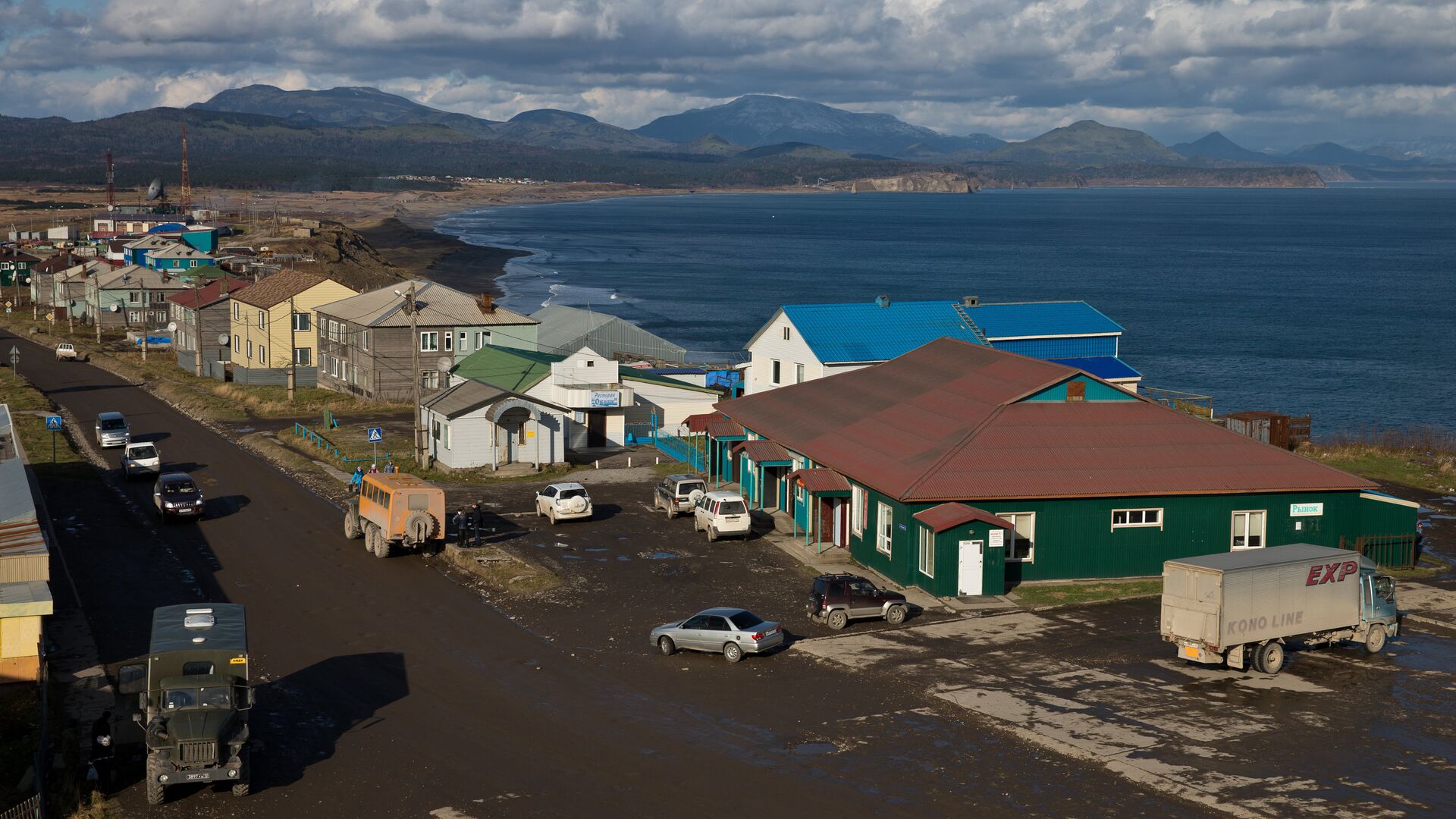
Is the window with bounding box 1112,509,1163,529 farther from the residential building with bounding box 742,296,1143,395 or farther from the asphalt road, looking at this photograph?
the residential building with bounding box 742,296,1143,395

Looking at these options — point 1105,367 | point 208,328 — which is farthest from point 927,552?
point 208,328

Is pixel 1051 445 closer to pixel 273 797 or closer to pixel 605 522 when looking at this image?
pixel 605 522

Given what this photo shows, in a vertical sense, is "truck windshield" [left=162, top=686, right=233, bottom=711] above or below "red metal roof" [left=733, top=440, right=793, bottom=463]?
below

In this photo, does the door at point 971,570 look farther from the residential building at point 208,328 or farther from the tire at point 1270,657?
the residential building at point 208,328

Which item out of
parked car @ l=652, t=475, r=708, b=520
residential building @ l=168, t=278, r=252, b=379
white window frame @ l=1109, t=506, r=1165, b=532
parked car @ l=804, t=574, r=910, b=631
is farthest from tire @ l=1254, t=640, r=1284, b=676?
residential building @ l=168, t=278, r=252, b=379

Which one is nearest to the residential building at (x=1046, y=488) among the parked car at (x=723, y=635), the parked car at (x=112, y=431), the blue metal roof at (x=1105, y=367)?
the parked car at (x=723, y=635)
